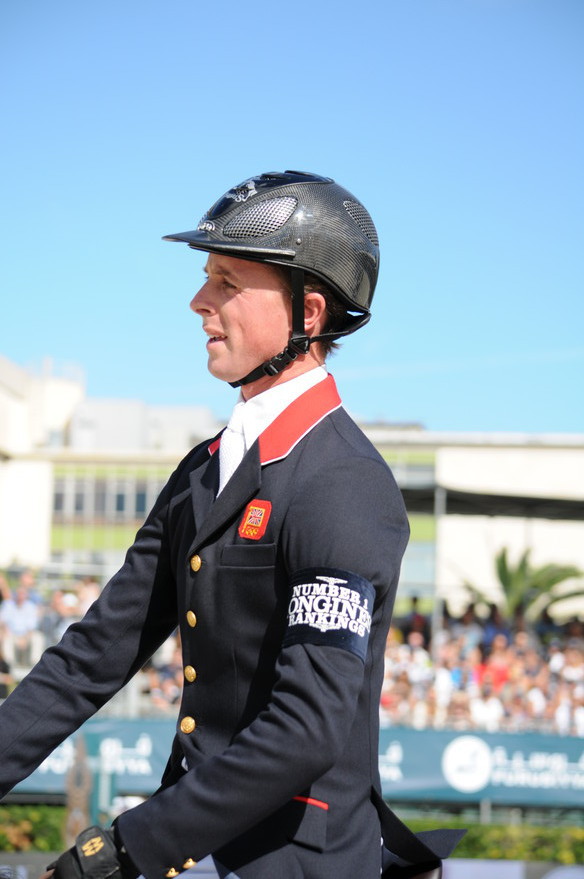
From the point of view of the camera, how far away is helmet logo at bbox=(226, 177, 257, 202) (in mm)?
2289

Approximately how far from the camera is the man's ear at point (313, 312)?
2.30 m

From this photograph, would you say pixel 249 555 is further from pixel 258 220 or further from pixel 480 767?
pixel 480 767

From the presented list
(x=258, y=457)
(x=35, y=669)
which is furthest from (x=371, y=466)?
(x=35, y=669)

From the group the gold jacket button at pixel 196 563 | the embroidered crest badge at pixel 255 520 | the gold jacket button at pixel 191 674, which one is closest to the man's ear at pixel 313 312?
the embroidered crest badge at pixel 255 520

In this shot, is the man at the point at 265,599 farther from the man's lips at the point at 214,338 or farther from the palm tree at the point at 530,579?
the palm tree at the point at 530,579

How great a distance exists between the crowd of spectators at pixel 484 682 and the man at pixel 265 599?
11.1 metres

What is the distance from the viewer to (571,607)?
32500 mm

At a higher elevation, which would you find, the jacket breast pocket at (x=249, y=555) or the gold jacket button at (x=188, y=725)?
the jacket breast pocket at (x=249, y=555)

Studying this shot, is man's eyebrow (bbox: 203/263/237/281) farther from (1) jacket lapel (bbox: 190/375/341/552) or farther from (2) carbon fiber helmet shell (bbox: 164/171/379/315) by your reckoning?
(1) jacket lapel (bbox: 190/375/341/552)

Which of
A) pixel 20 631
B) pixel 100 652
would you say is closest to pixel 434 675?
pixel 20 631

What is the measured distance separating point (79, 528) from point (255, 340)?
33888 mm

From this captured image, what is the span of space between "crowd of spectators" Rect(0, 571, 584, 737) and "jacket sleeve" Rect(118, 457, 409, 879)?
10496 millimetres

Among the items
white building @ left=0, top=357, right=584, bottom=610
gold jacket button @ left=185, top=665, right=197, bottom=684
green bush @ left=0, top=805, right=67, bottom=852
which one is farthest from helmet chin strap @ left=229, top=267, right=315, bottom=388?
white building @ left=0, top=357, right=584, bottom=610

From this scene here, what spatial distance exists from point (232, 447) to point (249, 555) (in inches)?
10.7
